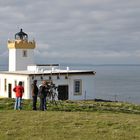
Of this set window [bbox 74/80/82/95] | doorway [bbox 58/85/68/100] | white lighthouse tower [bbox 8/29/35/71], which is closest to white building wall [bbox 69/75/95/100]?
window [bbox 74/80/82/95]

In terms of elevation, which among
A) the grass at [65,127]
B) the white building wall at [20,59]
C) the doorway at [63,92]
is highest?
the white building wall at [20,59]

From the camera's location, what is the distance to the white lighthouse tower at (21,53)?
5144cm

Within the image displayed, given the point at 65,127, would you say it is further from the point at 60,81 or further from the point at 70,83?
the point at 70,83

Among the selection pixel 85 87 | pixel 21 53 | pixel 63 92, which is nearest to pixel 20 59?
pixel 21 53

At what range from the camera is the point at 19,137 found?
13.9 m

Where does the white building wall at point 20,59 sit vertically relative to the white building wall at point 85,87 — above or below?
above

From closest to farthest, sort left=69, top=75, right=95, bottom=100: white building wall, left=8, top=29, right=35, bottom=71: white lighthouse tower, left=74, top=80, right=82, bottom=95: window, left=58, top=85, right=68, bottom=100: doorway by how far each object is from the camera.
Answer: left=58, top=85, right=68, bottom=100: doorway < left=69, top=75, right=95, bottom=100: white building wall < left=74, top=80, right=82, bottom=95: window < left=8, top=29, right=35, bottom=71: white lighthouse tower

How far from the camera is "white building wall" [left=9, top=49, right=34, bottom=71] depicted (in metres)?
51.5

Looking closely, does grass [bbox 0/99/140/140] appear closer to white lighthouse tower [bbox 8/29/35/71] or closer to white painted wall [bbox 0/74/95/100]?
white painted wall [bbox 0/74/95/100]

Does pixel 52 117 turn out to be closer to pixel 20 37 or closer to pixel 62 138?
pixel 62 138

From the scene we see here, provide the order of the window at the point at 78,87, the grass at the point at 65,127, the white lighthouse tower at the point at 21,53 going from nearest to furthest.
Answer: the grass at the point at 65,127 < the window at the point at 78,87 < the white lighthouse tower at the point at 21,53

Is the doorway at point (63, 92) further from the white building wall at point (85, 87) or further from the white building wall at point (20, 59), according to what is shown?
the white building wall at point (20, 59)

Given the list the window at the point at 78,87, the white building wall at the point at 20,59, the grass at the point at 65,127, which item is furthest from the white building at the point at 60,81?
the grass at the point at 65,127

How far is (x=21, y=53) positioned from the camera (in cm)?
5156
